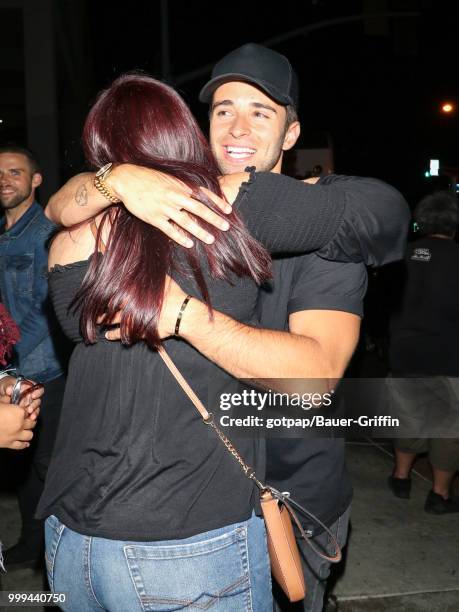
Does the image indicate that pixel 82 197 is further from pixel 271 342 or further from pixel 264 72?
pixel 264 72

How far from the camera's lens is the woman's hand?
A: 1.40m

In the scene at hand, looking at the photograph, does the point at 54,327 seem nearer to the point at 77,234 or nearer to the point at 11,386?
the point at 11,386

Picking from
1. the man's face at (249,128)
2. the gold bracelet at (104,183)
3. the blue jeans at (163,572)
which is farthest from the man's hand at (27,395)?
the man's face at (249,128)

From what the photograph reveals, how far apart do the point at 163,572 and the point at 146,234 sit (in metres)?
0.77

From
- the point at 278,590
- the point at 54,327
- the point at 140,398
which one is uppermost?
the point at 140,398

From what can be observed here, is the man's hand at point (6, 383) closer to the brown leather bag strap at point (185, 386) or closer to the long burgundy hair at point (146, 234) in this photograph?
the long burgundy hair at point (146, 234)

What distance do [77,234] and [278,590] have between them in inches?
54.8

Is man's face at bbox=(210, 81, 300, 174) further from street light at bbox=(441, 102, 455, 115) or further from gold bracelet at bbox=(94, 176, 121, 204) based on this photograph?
street light at bbox=(441, 102, 455, 115)

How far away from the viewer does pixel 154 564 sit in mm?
1458

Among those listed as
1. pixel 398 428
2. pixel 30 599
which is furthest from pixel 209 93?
pixel 398 428

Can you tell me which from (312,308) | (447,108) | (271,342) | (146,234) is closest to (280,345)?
(271,342)

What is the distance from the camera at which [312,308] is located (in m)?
1.77

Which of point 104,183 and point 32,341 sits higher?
point 104,183

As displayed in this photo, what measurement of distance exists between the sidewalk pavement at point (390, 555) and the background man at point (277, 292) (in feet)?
5.70
